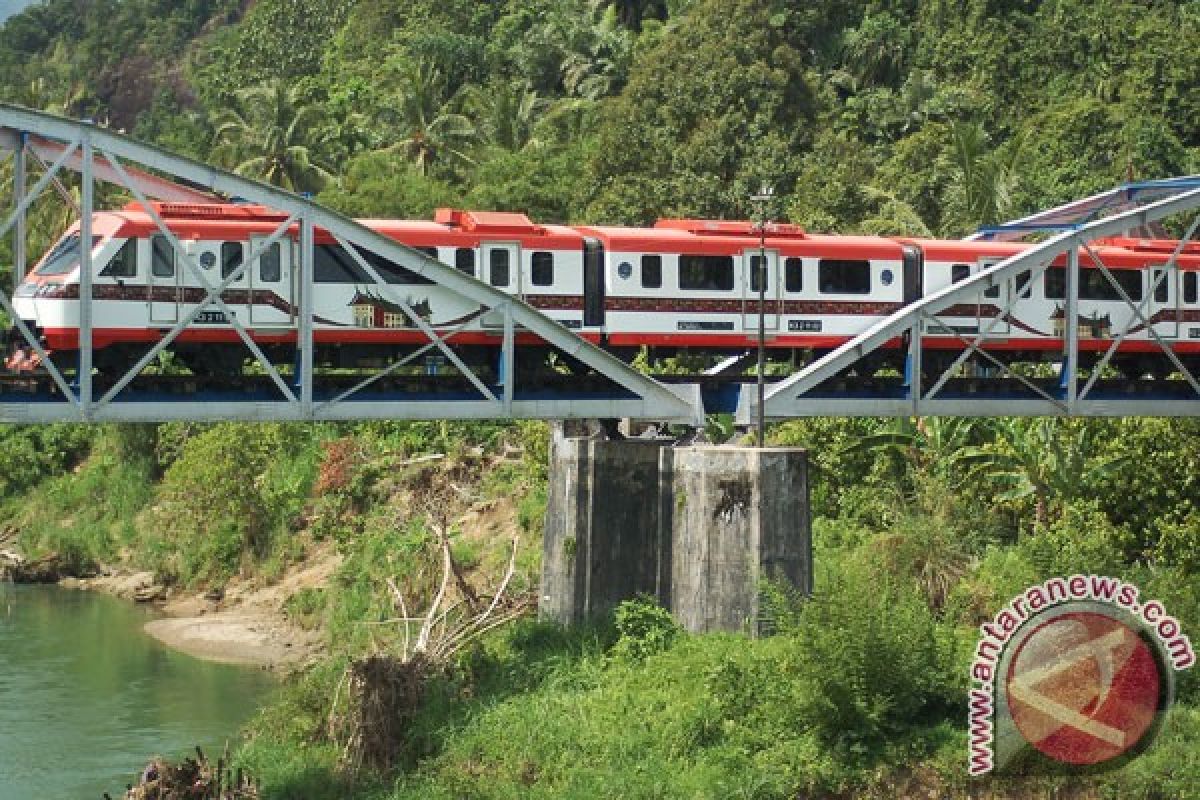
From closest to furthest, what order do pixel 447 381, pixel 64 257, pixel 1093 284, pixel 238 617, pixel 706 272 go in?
1. pixel 64 257
2. pixel 447 381
3. pixel 706 272
4. pixel 1093 284
5. pixel 238 617

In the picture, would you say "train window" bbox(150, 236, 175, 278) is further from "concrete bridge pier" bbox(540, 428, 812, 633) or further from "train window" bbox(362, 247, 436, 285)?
"concrete bridge pier" bbox(540, 428, 812, 633)

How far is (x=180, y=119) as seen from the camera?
8262 cm

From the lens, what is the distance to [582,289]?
87.2 feet

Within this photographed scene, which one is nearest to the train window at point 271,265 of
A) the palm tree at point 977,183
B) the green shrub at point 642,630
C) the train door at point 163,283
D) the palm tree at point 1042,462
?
the train door at point 163,283

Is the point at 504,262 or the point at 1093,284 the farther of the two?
the point at 1093,284

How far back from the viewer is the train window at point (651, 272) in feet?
87.8

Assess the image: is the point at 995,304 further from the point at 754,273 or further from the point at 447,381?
Answer: the point at 447,381

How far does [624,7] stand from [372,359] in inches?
1583

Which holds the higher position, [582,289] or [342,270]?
[342,270]

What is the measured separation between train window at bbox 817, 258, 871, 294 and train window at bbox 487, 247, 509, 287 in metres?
4.77

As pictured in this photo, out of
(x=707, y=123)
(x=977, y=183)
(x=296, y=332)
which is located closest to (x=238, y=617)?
(x=296, y=332)

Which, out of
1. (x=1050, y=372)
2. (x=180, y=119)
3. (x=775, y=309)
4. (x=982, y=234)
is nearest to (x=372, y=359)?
(x=775, y=309)

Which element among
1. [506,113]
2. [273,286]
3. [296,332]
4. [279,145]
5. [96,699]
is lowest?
[96,699]

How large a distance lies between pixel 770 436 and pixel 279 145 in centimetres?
2283
